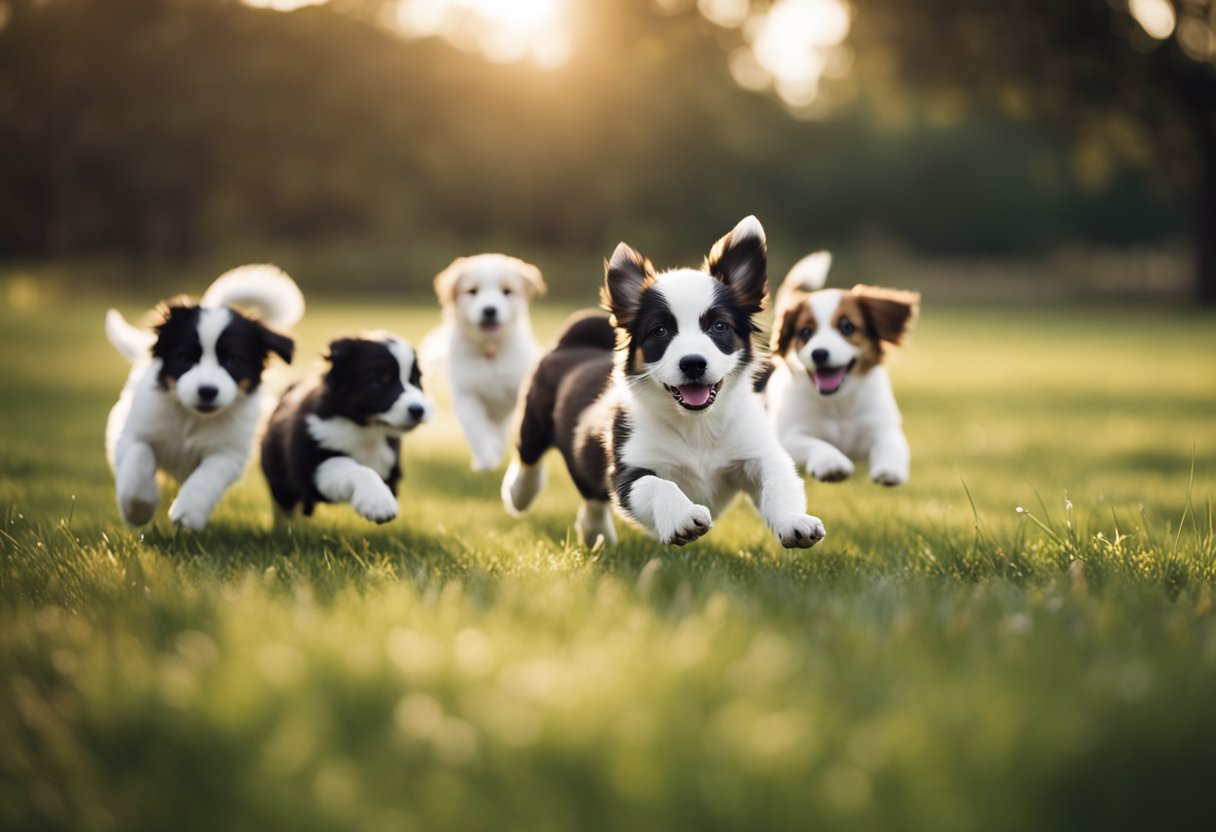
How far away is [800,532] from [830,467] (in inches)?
52.0

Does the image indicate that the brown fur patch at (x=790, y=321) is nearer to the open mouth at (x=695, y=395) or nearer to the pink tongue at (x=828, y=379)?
the pink tongue at (x=828, y=379)

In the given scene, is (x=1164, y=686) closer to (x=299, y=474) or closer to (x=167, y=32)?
(x=299, y=474)

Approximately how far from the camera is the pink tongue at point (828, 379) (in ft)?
17.4

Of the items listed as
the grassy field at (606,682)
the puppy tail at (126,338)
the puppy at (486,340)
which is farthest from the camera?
the puppy at (486,340)

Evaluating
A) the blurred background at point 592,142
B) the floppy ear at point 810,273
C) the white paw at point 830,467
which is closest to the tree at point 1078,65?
the blurred background at point 592,142

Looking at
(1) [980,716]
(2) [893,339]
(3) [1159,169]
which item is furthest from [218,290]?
(3) [1159,169]

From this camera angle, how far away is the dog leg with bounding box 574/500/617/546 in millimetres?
4707

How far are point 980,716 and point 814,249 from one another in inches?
1811

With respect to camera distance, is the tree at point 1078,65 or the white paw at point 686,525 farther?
the tree at point 1078,65

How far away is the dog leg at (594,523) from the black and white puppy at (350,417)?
80 centimetres

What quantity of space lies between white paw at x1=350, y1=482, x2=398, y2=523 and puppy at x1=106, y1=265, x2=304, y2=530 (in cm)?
69

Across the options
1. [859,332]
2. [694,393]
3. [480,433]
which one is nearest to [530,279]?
[480,433]

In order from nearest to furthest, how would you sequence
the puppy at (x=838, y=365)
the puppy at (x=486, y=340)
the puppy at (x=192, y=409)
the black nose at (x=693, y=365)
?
the black nose at (x=693, y=365), the puppy at (x=192, y=409), the puppy at (x=838, y=365), the puppy at (x=486, y=340)

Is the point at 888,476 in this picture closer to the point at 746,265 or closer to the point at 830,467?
the point at 830,467
